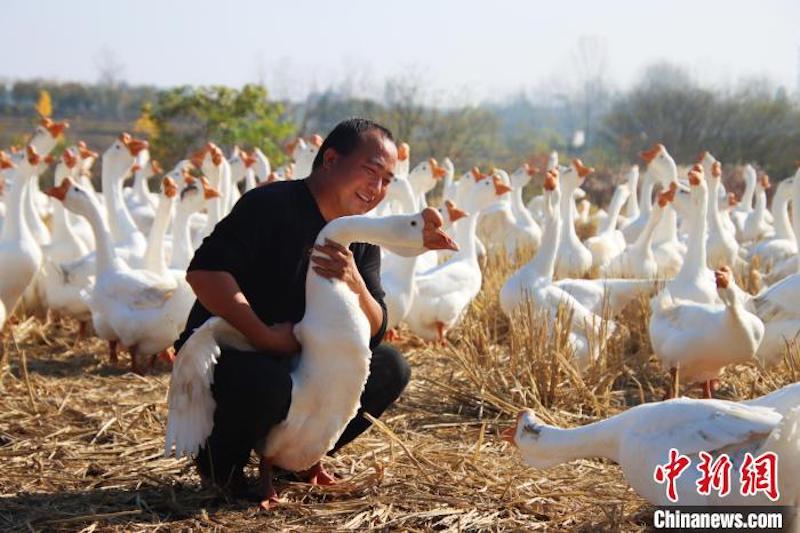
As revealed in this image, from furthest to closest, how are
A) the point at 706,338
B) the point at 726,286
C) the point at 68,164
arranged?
the point at 68,164 → the point at 706,338 → the point at 726,286

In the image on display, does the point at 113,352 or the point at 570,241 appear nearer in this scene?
the point at 113,352

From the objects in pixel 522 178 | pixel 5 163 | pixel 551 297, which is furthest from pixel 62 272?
pixel 522 178

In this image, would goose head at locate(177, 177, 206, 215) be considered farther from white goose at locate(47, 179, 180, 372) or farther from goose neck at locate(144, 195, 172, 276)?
white goose at locate(47, 179, 180, 372)

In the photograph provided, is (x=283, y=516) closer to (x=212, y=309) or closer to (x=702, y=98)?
(x=212, y=309)

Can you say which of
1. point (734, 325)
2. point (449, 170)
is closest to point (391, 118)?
point (449, 170)

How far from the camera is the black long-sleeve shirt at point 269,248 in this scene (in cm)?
328

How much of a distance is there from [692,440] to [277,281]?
1481 mm

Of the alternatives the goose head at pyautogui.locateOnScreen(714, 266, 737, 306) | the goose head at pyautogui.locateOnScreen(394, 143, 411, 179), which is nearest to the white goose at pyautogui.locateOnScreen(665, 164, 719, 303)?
the goose head at pyautogui.locateOnScreen(714, 266, 737, 306)

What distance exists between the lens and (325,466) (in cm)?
379

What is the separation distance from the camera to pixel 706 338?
5086mm

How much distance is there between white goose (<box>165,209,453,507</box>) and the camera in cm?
307

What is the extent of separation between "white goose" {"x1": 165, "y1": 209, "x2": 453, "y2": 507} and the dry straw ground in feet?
0.89

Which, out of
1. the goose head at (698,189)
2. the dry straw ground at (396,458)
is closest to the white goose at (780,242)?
the goose head at (698,189)

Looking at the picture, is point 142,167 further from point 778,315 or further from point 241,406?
point 241,406
